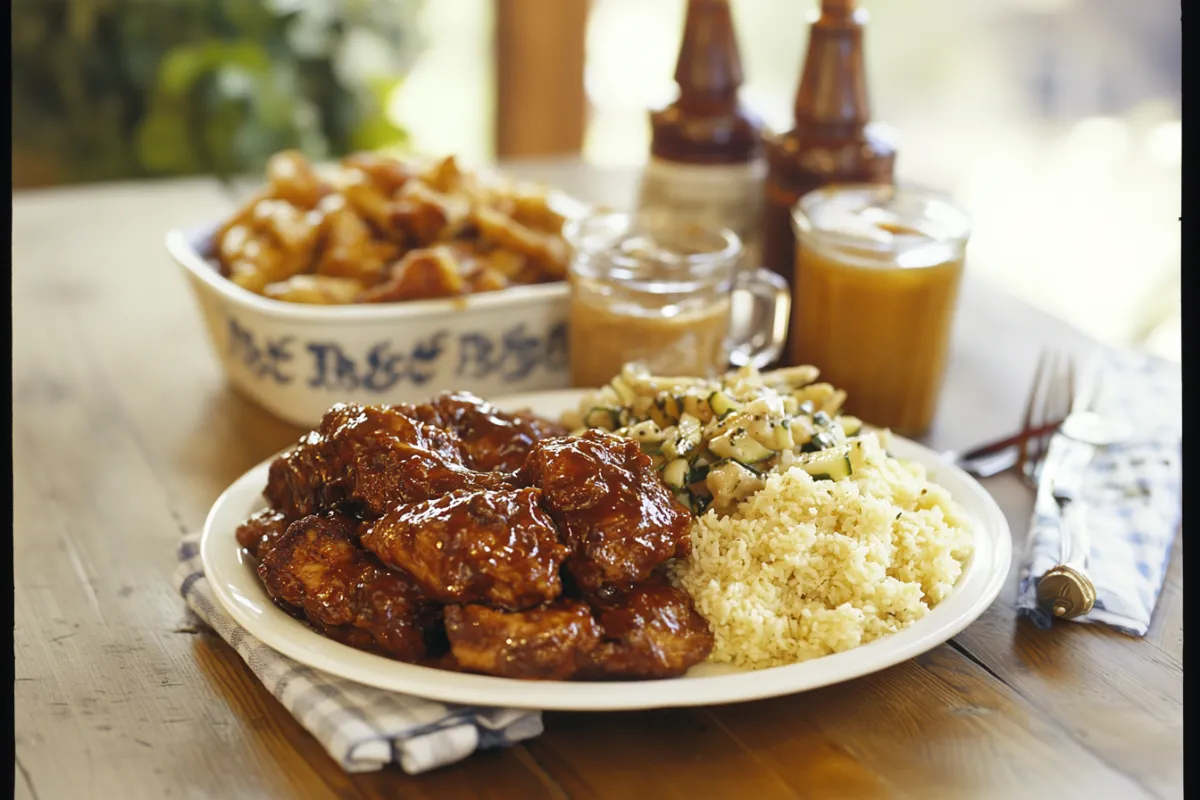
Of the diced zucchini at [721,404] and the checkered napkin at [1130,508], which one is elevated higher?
the diced zucchini at [721,404]

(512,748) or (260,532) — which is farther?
(260,532)

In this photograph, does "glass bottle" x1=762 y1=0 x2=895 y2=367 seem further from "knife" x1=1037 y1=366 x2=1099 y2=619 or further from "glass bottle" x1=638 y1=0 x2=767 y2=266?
"knife" x1=1037 y1=366 x2=1099 y2=619

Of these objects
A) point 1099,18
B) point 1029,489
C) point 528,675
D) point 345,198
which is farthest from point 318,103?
point 528,675

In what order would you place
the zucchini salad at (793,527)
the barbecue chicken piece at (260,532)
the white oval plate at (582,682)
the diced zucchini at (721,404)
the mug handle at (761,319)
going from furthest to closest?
the mug handle at (761,319) → the diced zucchini at (721,404) → the barbecue chicken piece at (260,532) → the zucchini salad at (793,527) → the white oval plate at (582,682)

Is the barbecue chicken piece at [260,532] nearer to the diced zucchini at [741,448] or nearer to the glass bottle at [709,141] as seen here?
the diced zucchini at [741,448]

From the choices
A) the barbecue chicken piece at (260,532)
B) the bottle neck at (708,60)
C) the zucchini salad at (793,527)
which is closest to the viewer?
the zucchini salad at (793,527)

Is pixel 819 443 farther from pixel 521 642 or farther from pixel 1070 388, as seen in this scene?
pixel 1070 388

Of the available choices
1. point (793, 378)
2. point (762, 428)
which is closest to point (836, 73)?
point (793, 378)

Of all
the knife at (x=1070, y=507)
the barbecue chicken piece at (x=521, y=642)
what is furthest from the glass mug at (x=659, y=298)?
the barbecue chicken piece at (x=521, y=642)
